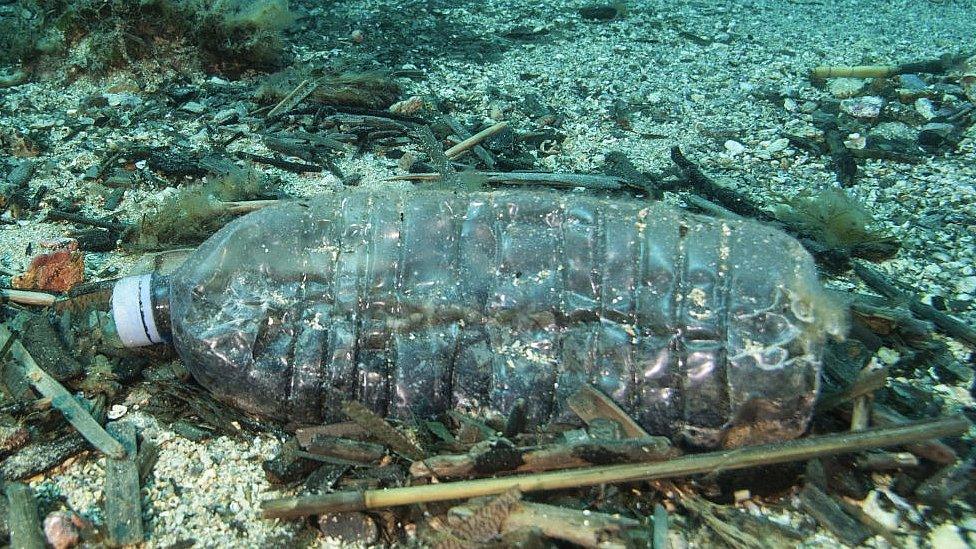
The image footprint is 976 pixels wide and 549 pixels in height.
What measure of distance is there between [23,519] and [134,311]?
33.6 inches

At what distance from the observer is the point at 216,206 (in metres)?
4.00

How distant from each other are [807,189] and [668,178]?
34.4 inches

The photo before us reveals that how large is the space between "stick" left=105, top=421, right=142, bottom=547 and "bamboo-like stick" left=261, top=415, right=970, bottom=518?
0.48 meters

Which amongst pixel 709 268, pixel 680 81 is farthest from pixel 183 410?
pixel 680 81

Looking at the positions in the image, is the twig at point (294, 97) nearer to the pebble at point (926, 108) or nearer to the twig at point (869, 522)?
the twig at point (869, 522)

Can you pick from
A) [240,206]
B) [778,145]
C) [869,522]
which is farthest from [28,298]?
[778,145]

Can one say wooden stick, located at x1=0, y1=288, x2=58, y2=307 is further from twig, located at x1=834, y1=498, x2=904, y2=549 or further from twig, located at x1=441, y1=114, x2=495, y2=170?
twig, located at x1=834, y1=498, x2=904, y2=549

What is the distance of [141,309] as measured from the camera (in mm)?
2959

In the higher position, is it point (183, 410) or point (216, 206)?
point (216, 206)

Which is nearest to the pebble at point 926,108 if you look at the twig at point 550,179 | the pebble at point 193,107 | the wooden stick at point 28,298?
the twig at point 550,179

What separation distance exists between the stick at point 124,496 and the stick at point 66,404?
50 mm

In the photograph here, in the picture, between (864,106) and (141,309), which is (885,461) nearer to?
(141,309)

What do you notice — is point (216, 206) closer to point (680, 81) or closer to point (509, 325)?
point (509, 325)

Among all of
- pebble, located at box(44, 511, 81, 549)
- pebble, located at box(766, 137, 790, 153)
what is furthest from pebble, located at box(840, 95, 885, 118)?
pebble, located at box(44, 511, 81, 549)
